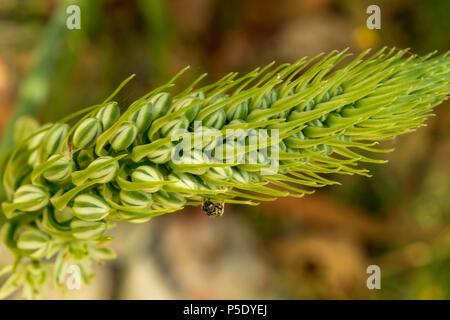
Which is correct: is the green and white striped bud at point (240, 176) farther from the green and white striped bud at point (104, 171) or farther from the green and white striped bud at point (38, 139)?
the green and white striped bud at point (38, 139)

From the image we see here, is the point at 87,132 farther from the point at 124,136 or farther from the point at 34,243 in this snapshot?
the point at 34,243

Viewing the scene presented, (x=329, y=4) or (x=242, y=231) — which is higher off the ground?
(x=329, y=4)

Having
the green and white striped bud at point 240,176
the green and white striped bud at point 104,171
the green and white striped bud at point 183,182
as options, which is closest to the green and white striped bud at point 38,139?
the green and white striped bud at point 104,171

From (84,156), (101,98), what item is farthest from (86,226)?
(101,98)

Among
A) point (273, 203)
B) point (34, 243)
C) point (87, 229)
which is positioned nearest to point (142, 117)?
point (87, 229)

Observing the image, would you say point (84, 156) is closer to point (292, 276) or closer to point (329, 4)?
point (292, 276)

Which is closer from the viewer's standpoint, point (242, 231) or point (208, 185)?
point (208, 185)

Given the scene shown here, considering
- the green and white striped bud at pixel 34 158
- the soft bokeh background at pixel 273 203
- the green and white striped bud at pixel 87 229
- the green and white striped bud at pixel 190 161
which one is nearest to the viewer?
the green and white striped bud at pixel 190 161
